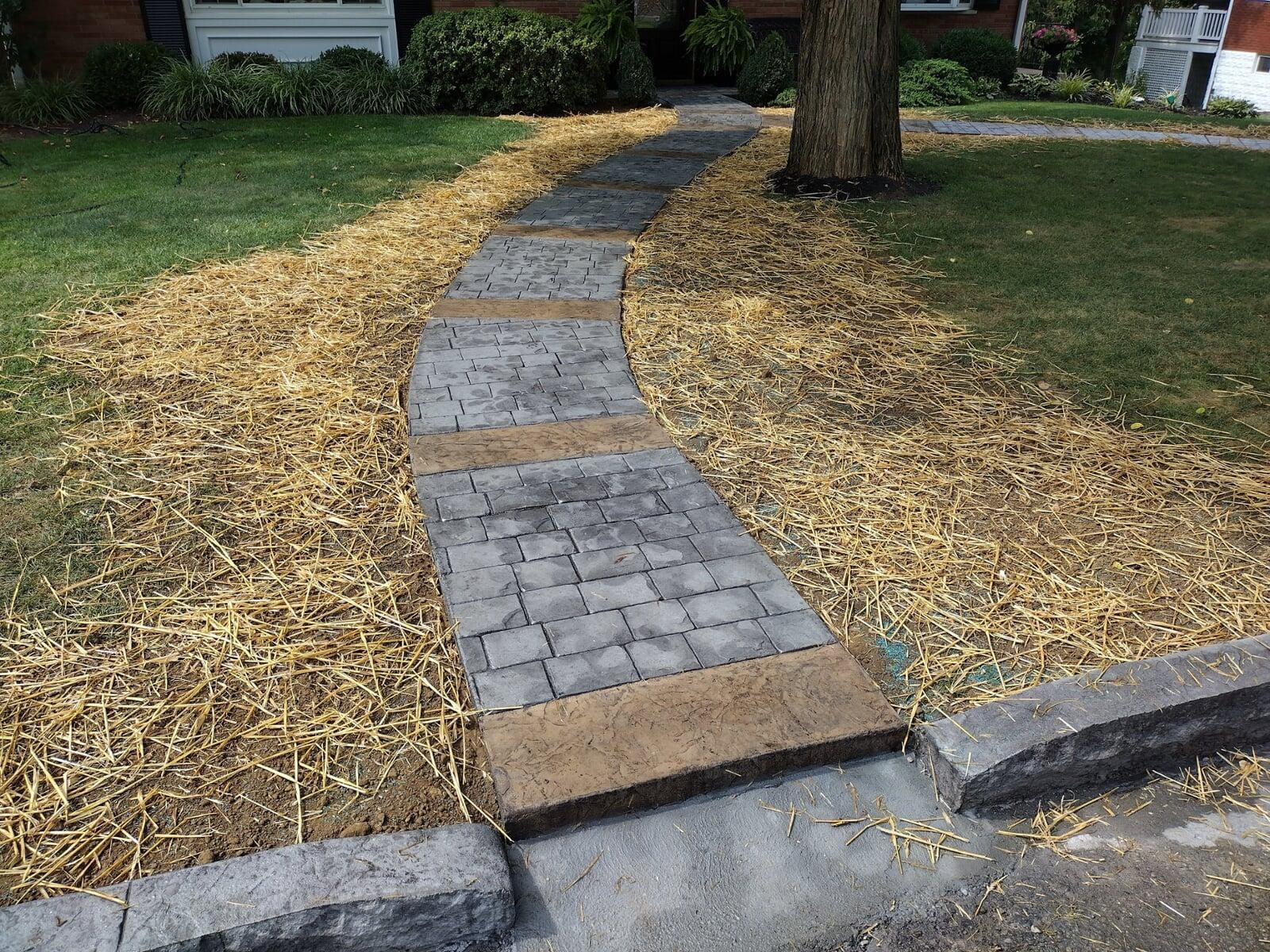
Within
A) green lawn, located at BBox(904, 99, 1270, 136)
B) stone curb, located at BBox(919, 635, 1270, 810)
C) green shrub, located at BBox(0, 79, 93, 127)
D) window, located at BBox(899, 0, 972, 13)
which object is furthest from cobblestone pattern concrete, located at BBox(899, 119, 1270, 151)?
A: green shrub, located at BBox(0, 79, 93, 127)

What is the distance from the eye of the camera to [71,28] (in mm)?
10438

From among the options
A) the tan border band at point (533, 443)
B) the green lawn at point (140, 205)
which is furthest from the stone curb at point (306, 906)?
the tan border band at point (533, 443)

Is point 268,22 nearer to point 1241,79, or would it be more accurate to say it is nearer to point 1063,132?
point 1063,132

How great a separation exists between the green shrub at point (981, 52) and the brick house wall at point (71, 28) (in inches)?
443

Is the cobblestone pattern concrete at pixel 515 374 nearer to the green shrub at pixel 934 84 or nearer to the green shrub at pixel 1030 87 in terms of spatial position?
the green shrub at pixel 934 84

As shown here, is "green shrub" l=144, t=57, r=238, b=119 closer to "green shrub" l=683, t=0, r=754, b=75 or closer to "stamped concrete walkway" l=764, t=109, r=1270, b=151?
"stamped concrete walkway" l=764, t=109, r=1270, b=151

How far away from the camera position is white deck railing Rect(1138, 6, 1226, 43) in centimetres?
2322

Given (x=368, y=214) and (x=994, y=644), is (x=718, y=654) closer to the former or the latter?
→ (x=994, y=644)

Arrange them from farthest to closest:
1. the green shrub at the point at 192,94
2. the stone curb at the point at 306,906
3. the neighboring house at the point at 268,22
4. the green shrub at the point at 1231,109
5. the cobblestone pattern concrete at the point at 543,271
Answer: the green shrub at the point at 1231,109 → the neighboring house at the point at 268,22 → the green shrub at the point at 192,94 → the cobblestone pattern concrete at the point at 543,271 → the stone curb at the point at 306,906

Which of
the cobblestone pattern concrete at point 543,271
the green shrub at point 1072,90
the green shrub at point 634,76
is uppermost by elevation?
the green shrub at point 634,76

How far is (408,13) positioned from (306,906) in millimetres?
12006

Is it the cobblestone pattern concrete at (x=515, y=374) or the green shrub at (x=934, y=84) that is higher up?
the green shrub at (x=934, y=84)

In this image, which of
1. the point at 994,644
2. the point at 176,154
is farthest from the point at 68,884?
the point at 176,154

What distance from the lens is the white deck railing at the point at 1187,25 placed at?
23.2 metres
